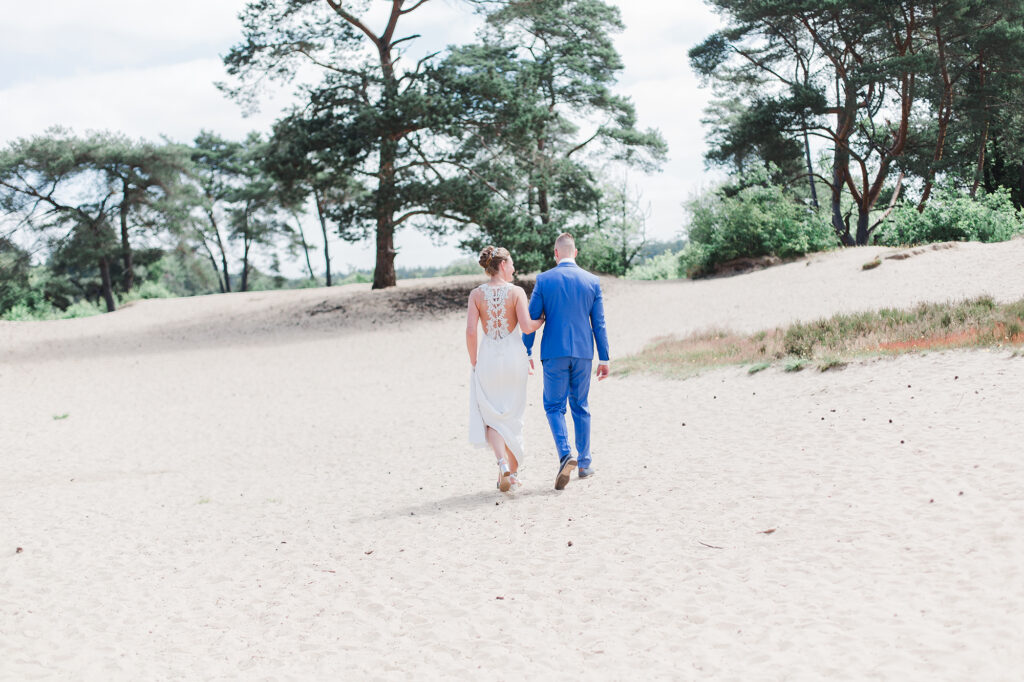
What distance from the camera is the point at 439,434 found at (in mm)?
9930

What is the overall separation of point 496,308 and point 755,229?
57.6 ft

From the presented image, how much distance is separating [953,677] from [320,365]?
15.0 meters

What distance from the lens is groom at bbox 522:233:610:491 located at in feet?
20.7

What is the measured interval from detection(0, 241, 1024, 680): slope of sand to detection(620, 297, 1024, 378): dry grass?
0.41 m

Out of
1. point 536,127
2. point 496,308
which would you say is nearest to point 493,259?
point 496,308

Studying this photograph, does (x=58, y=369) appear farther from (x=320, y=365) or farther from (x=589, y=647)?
(x=589, y=647)

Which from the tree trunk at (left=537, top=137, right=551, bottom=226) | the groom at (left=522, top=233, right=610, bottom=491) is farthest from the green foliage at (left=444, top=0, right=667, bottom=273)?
the groom at (left=522, top=233, right=610, bottom=491)

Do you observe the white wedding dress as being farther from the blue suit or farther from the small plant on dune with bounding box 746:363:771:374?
the small plant on dune with bounding box 746:363:771:374

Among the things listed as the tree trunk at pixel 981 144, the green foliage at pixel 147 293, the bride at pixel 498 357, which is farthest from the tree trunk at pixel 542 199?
the green foliage at pixel 147 293

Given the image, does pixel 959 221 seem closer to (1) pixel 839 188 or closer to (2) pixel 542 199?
(1) pixel 839 188

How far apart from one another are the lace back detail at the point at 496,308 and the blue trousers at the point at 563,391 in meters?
0.48

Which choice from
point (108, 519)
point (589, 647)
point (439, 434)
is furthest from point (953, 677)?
point (439, 434)

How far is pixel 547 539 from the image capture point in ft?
17.5

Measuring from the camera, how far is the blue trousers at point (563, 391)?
20.9 ft
